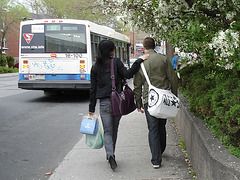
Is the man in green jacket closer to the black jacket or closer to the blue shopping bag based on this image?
the black jacket

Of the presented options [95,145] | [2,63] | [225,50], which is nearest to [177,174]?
[95,145]

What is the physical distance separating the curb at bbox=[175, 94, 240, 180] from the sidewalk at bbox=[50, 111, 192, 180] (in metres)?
0.35

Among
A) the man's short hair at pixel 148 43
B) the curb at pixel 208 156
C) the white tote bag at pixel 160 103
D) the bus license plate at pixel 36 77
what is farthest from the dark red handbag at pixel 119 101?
the bus license plate at pixel 36 77

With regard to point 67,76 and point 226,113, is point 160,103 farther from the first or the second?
point 67,76

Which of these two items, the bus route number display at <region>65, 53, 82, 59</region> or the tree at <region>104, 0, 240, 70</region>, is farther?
the bus route number display at <region>65, 53, 82, 59</region>

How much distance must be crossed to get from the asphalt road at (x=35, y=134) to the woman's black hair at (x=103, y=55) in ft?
5.59

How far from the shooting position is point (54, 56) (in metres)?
12.8

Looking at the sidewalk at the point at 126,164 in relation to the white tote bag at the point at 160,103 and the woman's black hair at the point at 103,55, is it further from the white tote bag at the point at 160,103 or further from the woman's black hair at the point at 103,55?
the woman's black hair at the point at 103,55

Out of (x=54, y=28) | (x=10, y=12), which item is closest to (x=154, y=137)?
(x=54, y=28)

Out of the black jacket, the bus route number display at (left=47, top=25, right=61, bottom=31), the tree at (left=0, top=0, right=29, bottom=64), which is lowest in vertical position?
the black jacket

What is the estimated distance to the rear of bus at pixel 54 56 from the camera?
498 inches

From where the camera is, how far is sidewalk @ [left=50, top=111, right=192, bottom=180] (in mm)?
4768

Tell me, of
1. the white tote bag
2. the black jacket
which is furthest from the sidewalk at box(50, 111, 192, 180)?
the black jacket

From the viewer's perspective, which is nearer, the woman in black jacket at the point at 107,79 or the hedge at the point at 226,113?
the hedge at the point at 226,113
